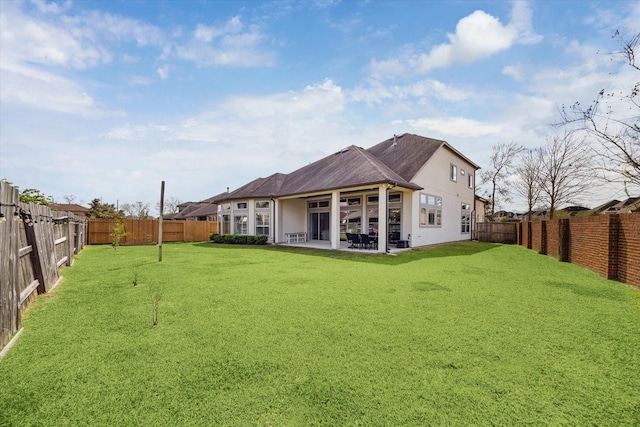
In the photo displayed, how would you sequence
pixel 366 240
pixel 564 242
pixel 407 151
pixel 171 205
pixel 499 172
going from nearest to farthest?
pixel 564 242 → pixel 366 240 → pixel 407 151 → pixel 499 172 → pixel 171 205

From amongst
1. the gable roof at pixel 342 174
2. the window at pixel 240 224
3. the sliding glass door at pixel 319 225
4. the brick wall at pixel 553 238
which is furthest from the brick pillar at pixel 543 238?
the window at pixel 240 224

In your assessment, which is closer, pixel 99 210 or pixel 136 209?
pixel 99 210

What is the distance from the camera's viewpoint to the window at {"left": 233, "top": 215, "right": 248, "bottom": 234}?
66.8 feet

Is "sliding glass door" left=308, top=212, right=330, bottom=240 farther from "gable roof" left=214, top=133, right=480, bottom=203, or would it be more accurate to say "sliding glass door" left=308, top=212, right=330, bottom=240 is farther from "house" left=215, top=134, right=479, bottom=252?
"gable roof" left=214, top=133, right=480, bottom=203

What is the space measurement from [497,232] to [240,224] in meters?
19.7

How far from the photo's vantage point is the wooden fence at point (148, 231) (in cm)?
A: 1847

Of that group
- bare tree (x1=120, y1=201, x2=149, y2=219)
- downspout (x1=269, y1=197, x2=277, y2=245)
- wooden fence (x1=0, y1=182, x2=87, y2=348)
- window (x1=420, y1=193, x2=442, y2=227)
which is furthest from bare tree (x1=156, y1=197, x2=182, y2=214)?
wooden fence (x1=0, y1=182, x2=87, y2=348)

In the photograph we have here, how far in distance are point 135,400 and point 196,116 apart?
41.4ft

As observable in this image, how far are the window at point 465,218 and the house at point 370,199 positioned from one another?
0.25 feet

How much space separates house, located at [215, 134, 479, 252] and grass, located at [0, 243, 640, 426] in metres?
8.28

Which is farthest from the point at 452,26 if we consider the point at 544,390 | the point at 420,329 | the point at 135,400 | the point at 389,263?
the point at 135,400

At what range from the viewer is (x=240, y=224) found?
20641mm

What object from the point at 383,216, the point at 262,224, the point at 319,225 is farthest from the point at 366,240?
the point at 262,224

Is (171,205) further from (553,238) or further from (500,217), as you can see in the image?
(553,238)
